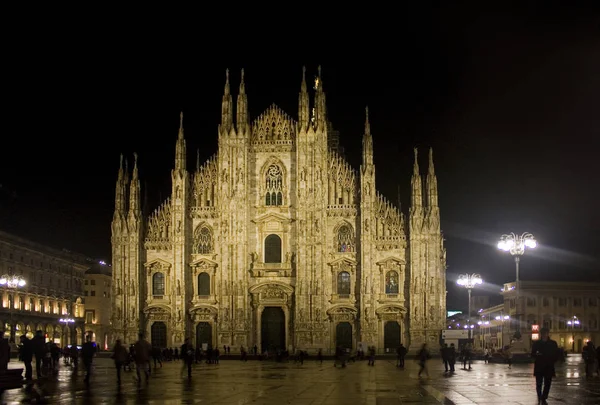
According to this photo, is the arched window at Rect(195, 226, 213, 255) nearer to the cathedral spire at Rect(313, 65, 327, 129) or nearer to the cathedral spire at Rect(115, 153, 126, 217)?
the cathedral spire at Rect(115, 153, 126, 217)

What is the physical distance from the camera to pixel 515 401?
77.2 feet

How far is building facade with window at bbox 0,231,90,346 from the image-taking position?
8694 centimetres

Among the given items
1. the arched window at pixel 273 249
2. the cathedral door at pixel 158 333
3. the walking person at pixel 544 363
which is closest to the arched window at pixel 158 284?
the cathedral door at pixel 158 333

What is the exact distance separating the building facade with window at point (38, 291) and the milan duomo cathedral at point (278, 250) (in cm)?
867

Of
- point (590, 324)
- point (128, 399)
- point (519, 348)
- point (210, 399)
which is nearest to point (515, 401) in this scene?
point (210, 399)

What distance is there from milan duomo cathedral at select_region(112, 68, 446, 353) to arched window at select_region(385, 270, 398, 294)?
10 centimetres

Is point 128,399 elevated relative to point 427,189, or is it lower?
lower

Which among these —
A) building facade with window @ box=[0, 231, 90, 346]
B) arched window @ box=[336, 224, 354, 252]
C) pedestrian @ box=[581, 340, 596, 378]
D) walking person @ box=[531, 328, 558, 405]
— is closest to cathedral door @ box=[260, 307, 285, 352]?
arched window @ box=[336, 224, 354, 252]

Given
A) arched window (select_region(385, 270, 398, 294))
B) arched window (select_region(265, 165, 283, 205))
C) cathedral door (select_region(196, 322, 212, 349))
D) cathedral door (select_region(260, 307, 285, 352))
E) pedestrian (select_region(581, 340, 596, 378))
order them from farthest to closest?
arched window (select_region(265, 165, 283, 205)), cathedral door (select_region(260, 307, 285, 352)), cathedral door (select_region(196, 322, 212, 349)), arched window (select_region(385, 270, 398, 294)), pedestrian (select_region(581, 340, 596, 378))

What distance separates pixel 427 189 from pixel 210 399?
52709 mm

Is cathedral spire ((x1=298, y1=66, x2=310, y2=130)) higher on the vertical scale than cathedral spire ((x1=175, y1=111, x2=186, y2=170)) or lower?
higher

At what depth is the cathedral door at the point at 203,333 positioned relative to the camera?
75938 mm

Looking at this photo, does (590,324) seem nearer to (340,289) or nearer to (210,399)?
(340,289)

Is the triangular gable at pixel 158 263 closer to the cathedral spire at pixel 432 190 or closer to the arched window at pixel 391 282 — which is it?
the arched window at pixel 391 282
